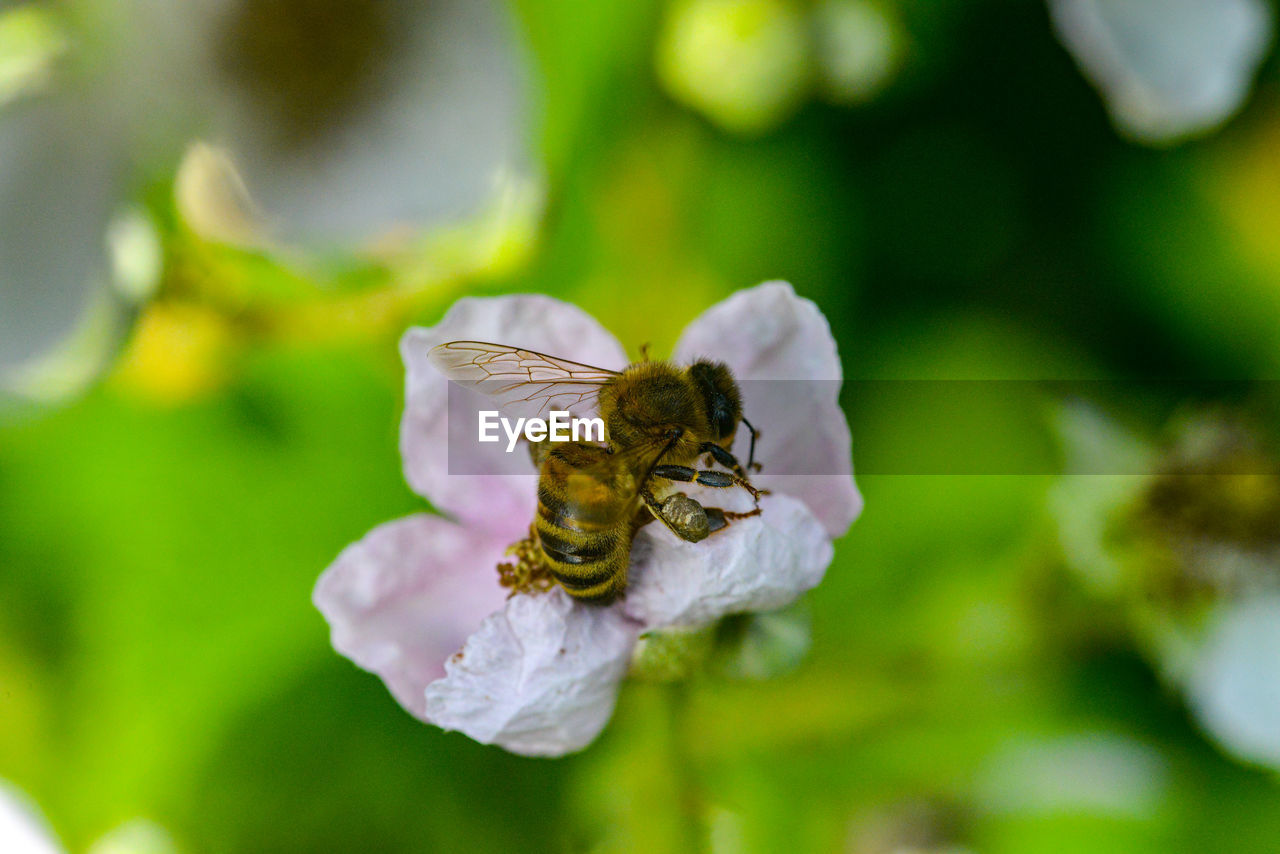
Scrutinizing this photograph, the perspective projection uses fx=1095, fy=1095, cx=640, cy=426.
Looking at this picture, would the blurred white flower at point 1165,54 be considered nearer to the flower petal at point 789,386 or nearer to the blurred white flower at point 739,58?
the blurred white flower at point 739,58

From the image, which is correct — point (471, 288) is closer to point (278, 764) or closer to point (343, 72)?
point (343, 72)

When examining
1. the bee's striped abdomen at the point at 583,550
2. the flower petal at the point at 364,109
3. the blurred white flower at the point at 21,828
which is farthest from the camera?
the flower petal at the point at 364,109

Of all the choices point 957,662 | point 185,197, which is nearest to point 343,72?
point 185,197

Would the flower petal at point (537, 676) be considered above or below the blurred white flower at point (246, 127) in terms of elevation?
below

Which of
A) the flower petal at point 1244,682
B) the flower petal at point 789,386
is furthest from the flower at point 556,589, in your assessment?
the flower petal at point 1244,682

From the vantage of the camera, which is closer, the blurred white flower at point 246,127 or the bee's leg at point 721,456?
the bee's leg at point 721,456

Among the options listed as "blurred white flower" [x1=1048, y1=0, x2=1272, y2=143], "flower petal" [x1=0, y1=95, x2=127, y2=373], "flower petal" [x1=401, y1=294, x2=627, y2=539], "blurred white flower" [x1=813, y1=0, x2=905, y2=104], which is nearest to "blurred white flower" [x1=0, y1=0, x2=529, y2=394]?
"flower petal" [x1=0, y1=95, x2=127, y2=373]
